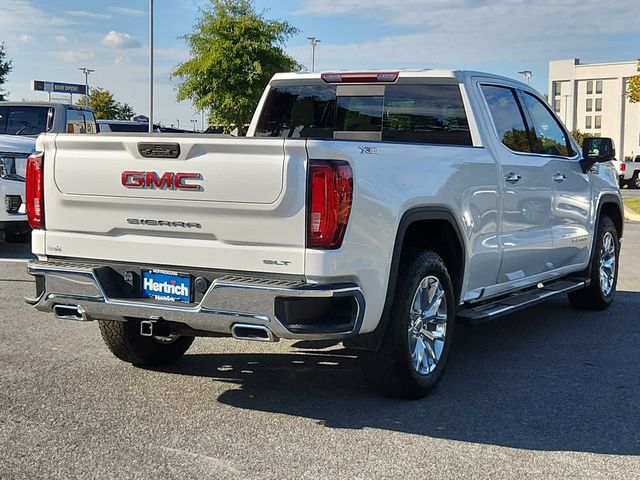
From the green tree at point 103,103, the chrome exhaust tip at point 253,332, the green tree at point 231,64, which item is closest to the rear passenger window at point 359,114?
the chrome exhaust tip at point 253,332

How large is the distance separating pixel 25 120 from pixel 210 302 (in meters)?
9.89

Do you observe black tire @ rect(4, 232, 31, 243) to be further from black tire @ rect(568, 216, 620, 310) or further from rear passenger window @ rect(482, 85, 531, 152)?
rear passenger window @ rect(482, 85, 531, 152)

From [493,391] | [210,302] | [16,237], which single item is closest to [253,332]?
[210,302]

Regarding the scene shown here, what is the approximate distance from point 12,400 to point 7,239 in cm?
814

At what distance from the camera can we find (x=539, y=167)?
6441mm

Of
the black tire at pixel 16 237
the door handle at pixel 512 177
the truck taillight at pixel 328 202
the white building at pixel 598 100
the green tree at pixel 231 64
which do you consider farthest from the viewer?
the white building at pixel 598 100

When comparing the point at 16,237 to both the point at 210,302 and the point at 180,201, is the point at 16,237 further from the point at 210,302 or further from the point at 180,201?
the point at 210,302

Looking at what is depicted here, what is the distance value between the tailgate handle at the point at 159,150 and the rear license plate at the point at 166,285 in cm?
62

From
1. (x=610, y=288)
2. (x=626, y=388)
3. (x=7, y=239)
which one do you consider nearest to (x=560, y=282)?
(x=610, y=288)

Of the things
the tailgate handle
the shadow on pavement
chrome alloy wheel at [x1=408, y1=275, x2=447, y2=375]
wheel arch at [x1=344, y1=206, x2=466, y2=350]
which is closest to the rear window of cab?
wheel arch at [x1=344, y1=206, x2=466, y2=350]

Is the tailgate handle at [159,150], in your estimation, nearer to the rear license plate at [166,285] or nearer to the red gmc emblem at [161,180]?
the red gmc emblem at [161,180]

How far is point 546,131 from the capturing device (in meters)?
6.98

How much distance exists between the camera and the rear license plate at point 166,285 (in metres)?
4.49

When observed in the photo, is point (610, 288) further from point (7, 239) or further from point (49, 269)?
point (7, 239)
